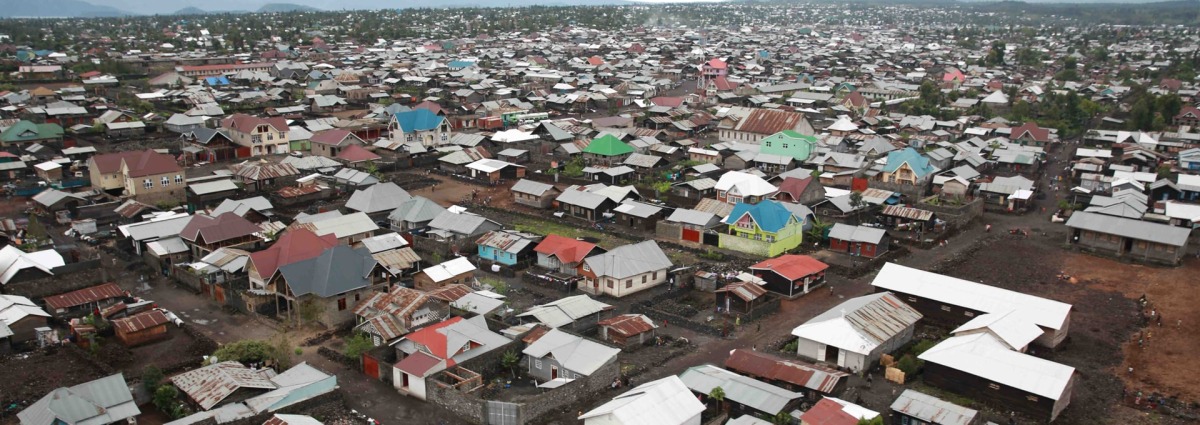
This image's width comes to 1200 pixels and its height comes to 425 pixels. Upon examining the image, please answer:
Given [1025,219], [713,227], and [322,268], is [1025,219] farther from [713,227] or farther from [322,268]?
[322,268]

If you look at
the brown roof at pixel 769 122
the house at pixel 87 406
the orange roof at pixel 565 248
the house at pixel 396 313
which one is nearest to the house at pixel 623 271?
the orange roof at pixel 565 248

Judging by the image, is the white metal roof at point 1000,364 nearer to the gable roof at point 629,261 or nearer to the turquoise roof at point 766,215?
the gable roof at point 629,261

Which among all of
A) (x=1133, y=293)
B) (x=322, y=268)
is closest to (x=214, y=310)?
(x=322, y=268)

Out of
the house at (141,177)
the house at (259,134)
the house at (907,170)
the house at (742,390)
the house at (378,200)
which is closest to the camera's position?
the house at (742,390)

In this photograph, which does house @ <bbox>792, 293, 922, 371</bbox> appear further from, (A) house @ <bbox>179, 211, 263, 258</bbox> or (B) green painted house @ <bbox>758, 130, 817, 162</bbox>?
(B) green painted house @ <bbox>758, 130, 817, 162</bbox>

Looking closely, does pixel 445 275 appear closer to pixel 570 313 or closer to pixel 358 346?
pixel 570 313
